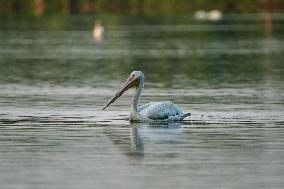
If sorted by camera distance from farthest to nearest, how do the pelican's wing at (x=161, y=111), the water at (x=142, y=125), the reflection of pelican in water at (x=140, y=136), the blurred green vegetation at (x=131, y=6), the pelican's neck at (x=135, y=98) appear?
the blurred green vegetation at (x=131, y=6) < the pelican's neck at (x=135, y=98) < the pelican's wing at (x=161, y=111) < the reflection of pelican in water at (x=140, y=136) < the water at (x=142, y=125)

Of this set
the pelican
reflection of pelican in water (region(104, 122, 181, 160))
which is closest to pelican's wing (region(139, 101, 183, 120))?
the pelican

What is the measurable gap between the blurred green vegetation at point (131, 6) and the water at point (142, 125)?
3796 inches

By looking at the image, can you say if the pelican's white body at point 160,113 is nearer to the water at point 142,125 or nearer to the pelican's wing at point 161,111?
the pelican's wing at point 161,111

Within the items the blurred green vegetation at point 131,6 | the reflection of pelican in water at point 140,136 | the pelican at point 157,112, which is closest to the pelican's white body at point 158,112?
the pelican at point 157,112

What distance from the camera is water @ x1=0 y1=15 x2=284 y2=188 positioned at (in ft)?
52.7

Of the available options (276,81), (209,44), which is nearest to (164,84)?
(276,81)

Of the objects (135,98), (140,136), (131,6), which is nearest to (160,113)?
(135,98)

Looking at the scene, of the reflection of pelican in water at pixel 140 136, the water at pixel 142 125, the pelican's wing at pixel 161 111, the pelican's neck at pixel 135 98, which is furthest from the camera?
the pelican's neck at pixel 135 98

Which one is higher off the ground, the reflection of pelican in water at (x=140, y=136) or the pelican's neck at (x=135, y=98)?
the pelican's neck at (x=135, y=98)

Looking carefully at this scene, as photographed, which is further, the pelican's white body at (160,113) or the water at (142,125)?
the pelican's white body at (160,113)

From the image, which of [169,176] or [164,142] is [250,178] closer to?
[169,176]

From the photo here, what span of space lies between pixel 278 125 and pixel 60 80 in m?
13.7

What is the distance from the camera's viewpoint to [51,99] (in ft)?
91.9

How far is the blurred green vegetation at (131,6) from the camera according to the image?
146538 mm
